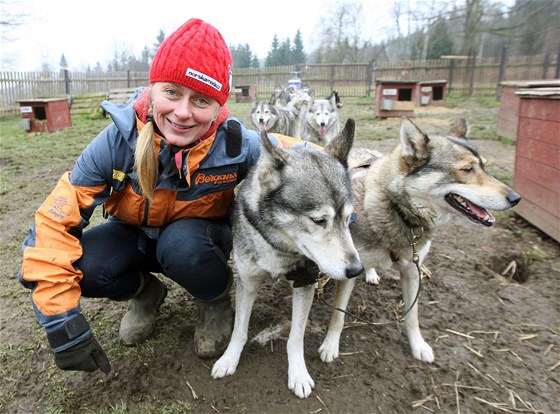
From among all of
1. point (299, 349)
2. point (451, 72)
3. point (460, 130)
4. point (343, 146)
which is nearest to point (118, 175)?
point (343, 146)

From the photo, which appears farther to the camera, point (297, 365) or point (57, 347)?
point (297, 365)

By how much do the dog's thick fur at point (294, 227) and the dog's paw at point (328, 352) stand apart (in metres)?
0.18

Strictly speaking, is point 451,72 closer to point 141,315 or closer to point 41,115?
point 41,115

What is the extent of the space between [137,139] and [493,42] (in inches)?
1106

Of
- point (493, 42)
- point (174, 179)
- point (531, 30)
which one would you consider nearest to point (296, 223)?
point (174, 179)

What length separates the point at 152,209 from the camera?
1.91 meters

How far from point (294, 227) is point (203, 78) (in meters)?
0.75

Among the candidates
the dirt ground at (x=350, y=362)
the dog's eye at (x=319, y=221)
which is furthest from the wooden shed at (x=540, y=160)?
the dog's eye at (x=319, y=221)

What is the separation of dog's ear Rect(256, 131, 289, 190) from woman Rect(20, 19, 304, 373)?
29cm

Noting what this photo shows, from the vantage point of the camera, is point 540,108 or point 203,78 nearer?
point 203,78

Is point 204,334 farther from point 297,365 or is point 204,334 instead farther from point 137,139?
point 137,139

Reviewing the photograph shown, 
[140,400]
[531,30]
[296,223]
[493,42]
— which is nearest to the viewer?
[296,223]

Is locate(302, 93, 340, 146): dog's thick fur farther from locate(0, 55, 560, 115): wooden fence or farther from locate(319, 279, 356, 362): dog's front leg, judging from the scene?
locate(0, 55, 560, 115): wooden fence

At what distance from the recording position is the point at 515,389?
73.6 inches
